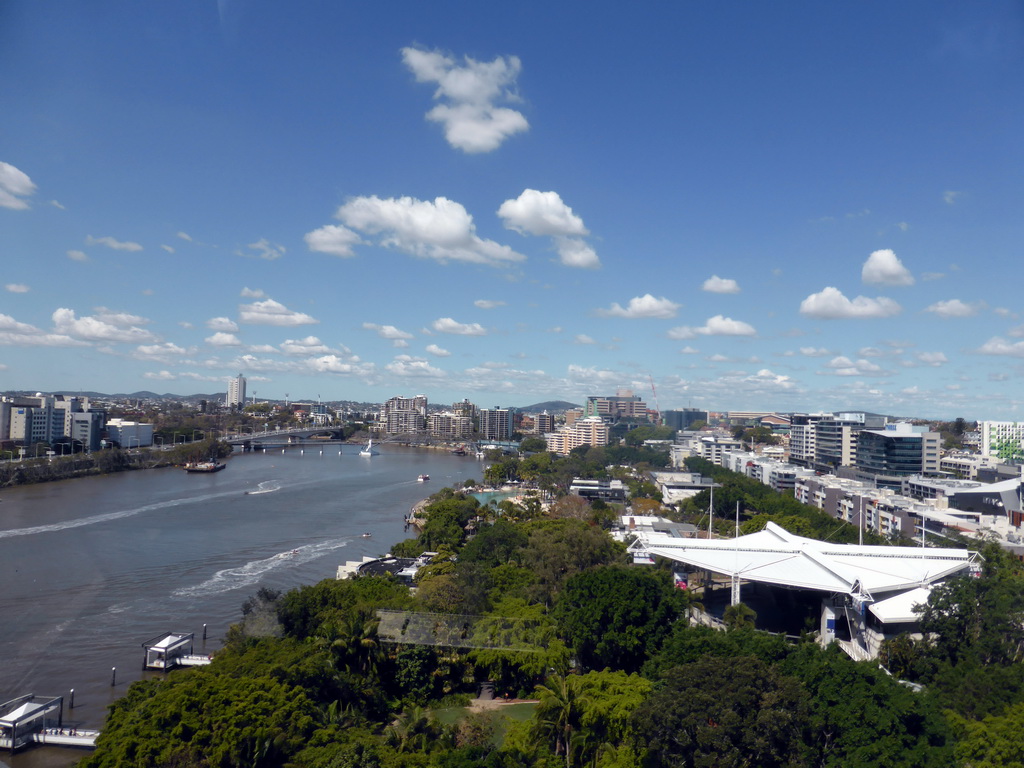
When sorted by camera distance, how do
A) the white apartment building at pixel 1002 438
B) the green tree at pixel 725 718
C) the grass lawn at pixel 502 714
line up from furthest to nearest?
1. the white apartment building at pixel 1002 438
2. the grass lawn at pixel 502 714
3. the green tree at pixel 725 718

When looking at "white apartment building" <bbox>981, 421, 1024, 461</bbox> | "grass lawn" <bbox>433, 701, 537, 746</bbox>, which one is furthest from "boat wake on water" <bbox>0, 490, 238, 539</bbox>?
"white apartment building" <bbox>981, 421, 1024, 461</bbox>

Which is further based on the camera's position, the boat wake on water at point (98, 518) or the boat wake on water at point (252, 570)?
the boat wake on water at point (98, 518)

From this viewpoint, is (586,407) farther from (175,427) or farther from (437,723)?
(437,723)

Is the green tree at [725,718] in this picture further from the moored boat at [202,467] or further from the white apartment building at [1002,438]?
the white apartment building at [1002,438]

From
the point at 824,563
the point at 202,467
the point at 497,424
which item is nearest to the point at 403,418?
the point at 497,424

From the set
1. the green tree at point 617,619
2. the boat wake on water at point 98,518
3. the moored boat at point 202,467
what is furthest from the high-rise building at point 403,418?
the green tree at point 617,619

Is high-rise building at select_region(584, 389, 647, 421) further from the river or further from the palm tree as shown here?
the palm tree

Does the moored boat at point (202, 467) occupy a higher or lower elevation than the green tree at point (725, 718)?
lower

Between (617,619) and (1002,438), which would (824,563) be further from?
(1002,438)
